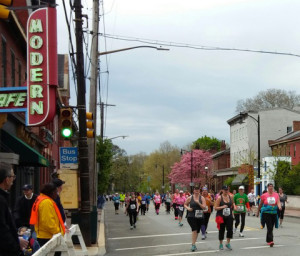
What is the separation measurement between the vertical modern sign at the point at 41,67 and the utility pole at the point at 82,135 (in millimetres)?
2378

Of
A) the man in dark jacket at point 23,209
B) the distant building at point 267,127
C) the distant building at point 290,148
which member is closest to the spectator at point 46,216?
the man in dark jacket at point 23,209

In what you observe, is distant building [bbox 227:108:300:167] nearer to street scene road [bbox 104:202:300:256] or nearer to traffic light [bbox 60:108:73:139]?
street scene road [bbox 104:202:300:256]

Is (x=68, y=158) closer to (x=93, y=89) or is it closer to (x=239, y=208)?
(x=93, y=89)

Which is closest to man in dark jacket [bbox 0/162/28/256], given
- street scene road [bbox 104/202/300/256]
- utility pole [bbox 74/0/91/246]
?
street scene road [bbox 104/202/300/256]

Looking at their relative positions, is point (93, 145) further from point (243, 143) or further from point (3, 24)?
point (243, 143)

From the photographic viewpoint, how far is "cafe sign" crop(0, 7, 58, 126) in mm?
12484

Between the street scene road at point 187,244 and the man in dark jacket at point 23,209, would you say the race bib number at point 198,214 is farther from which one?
the man in dark jacket at point 23,209

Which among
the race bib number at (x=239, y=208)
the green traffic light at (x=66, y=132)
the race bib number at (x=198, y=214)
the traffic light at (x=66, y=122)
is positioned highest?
the traffic light at (x=66, y=122)

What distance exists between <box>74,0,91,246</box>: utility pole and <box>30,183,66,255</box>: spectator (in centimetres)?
651

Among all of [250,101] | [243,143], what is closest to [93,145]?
[243,143]

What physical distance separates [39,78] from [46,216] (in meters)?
4.73

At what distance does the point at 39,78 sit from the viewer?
12.6 meters

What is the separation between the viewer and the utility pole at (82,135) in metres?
15.2

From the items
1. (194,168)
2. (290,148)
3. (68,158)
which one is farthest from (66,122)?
(194,168)
